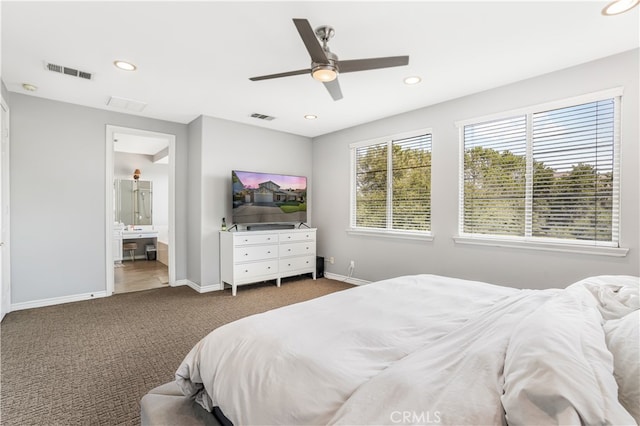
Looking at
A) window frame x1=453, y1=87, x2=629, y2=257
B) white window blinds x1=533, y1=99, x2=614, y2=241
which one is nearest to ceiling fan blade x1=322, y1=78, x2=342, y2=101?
window frame x1=453, y1=87, x2=629, y2=257

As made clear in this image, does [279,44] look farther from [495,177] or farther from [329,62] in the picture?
[495,177]

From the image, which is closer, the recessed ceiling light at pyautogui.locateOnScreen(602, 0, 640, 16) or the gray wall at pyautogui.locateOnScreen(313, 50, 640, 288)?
the recessed ceiling light at pyautogui.locateOnScreen(602, 0, 640, 16)

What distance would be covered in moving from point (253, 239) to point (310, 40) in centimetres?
314

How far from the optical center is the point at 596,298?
4.87ft

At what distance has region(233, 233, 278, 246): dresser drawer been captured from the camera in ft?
14.5

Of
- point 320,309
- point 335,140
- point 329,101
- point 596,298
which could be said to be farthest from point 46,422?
point 335,140

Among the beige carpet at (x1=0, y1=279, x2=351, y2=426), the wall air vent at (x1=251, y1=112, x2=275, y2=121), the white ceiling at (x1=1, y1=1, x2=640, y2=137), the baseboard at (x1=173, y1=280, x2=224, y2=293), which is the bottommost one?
the beige carpet at (x1=0, y1=279, x2=351, y2=426)

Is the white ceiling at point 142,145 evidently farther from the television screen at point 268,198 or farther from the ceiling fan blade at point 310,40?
the ceiling fan blade at point 310,40

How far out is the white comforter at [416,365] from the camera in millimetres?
743

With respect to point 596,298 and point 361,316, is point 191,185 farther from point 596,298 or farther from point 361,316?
point 596,298

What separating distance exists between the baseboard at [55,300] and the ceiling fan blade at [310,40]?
4.22 m

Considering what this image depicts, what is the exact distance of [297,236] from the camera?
5.11 metres

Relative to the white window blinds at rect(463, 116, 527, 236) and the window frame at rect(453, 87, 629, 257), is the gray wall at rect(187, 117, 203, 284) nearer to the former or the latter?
the window frame at rect(453, 87, 629, 257)

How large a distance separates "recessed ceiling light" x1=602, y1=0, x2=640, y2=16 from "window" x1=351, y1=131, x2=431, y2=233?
2114 mm
